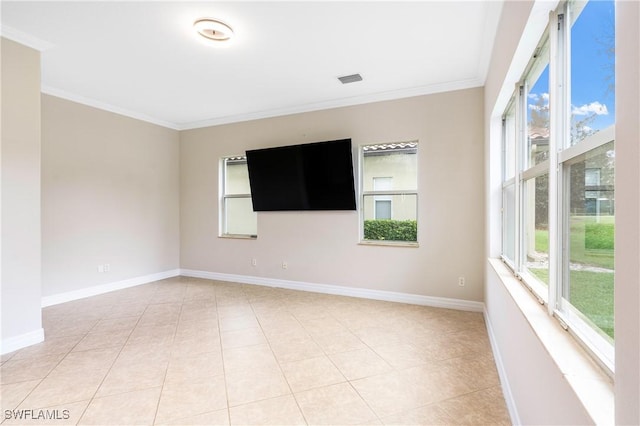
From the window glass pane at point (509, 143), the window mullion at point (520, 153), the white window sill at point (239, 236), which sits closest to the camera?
the window mullion at point (520, 153)

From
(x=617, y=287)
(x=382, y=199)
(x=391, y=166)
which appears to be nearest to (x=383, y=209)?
(x=382, y=199)

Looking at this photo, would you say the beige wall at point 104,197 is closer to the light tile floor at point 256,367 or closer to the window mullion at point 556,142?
the light tile floor at point 256,367

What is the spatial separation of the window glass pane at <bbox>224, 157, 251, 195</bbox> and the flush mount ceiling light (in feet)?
9.37

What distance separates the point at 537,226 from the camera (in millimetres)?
1892

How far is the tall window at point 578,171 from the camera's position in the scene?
102 cm

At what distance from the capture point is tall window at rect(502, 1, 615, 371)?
3.35 ft

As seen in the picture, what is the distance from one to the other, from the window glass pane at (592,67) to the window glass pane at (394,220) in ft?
9.74

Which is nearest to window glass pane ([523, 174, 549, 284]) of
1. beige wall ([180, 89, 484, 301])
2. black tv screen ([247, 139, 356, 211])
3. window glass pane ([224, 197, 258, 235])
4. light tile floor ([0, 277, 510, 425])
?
light tile floor ([0, 277, 510, 425])

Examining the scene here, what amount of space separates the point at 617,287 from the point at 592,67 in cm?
90

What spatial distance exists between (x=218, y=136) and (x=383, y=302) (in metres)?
4.05

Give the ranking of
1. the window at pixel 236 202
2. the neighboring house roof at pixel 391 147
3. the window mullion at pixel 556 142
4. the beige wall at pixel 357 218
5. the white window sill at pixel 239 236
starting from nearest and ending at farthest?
the window mullion at pixel 556 142, the beige wall at pixel 357 218, the neighboring house roof at pixel 391 147, the white window sill at pixel 239 236, the window at pixel 236 202

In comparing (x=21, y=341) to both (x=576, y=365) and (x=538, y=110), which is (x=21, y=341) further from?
(x=538, y=110)
